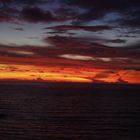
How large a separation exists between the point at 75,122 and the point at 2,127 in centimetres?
2508

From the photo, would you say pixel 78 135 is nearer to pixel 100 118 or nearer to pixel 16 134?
pixel 16 134

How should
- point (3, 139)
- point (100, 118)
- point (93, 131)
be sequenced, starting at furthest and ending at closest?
point (100, 118) → point (93, 131) → point (3, 139)

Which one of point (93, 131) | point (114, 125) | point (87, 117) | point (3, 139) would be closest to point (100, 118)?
point (87, 117)

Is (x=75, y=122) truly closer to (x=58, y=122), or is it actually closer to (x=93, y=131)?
(x=58, y=122)

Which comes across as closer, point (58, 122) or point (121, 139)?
point (121, 139)

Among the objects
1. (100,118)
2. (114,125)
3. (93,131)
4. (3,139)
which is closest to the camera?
(3,139)

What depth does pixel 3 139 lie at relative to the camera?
75.7 metres

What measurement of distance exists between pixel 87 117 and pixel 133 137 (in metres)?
39.5

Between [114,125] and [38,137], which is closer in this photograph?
[38,137]

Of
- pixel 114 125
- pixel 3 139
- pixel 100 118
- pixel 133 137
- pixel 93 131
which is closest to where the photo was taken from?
pixel 3 139

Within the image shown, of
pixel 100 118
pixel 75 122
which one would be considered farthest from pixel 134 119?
pixel 75 122

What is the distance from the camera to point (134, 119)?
115 meters

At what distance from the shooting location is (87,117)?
120m

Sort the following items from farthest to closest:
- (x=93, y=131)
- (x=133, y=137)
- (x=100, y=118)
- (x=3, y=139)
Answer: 1. (x=100, y=118)
2. (x=93, y=131)
3. (x=133, y=137)
4. (x=3, y=139)
